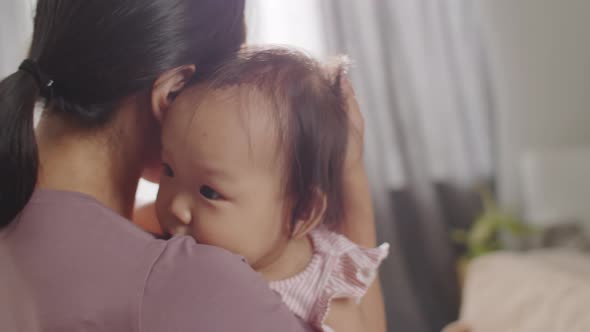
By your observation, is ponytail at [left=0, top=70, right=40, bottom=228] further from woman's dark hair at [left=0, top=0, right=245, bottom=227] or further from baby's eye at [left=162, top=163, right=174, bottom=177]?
baby's eye at [left=162, top=163, right=174, bottom=177]

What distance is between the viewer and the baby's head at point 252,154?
2.26 feet

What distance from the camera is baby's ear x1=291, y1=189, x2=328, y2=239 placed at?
31.4 inches

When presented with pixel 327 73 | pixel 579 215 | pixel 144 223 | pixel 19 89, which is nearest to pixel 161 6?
pixel 19 89

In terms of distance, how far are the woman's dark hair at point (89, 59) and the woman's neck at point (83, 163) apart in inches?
0.9

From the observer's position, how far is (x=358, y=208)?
905 millimetres

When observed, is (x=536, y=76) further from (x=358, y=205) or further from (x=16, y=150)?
(x=16, y=150)

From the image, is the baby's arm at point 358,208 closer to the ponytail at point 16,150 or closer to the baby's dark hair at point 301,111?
the baby's dark hair at point 301,111

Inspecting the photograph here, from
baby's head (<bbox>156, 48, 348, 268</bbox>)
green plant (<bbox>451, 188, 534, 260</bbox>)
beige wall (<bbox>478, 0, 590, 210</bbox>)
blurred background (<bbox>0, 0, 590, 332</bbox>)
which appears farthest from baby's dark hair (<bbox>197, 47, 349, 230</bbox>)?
beige wall (<bbox>478, 0, 590, 210</bbox>)

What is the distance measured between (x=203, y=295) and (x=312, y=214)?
0.88 feet

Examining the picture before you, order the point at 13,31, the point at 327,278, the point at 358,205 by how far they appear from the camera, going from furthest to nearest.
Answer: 1. the point at 13,31
2. the point at 358,205
3. the point at 327,278

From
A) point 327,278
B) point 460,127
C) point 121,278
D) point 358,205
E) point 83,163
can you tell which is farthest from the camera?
point 460,127

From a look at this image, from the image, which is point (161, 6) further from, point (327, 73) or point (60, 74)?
point (327, 73)

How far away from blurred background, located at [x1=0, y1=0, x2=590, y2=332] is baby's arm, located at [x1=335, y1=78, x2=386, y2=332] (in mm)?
1470

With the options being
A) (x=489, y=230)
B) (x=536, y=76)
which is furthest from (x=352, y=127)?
(x=536, y=76)
